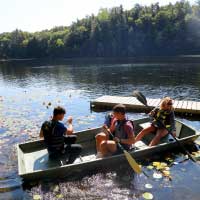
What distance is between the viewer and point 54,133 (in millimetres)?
6875

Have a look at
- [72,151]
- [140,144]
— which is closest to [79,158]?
[72,151]

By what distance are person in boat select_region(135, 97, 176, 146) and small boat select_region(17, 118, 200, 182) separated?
1.12 feet

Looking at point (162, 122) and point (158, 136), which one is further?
point (162, 122)

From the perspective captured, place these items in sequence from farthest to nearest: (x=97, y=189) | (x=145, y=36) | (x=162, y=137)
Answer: (x=145, y=36)
(x=162, y=137)
(x=97, y=189)

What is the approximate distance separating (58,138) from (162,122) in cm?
353

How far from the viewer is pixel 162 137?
28.9 ft

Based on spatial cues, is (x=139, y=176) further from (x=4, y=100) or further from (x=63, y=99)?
(x=4, y=100)

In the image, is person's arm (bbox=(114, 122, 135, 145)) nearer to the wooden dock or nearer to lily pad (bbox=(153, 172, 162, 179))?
lily pad (bbox=(153, 172, 162, 179))

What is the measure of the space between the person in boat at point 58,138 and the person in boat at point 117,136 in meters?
0.71

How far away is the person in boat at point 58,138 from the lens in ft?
22.3

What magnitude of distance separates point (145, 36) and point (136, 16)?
18964 millimetres

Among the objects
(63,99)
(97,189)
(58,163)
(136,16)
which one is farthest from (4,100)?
(136,16)

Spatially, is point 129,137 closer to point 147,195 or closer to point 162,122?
point 147,195

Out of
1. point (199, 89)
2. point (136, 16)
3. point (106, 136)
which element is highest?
point (136, 16)
